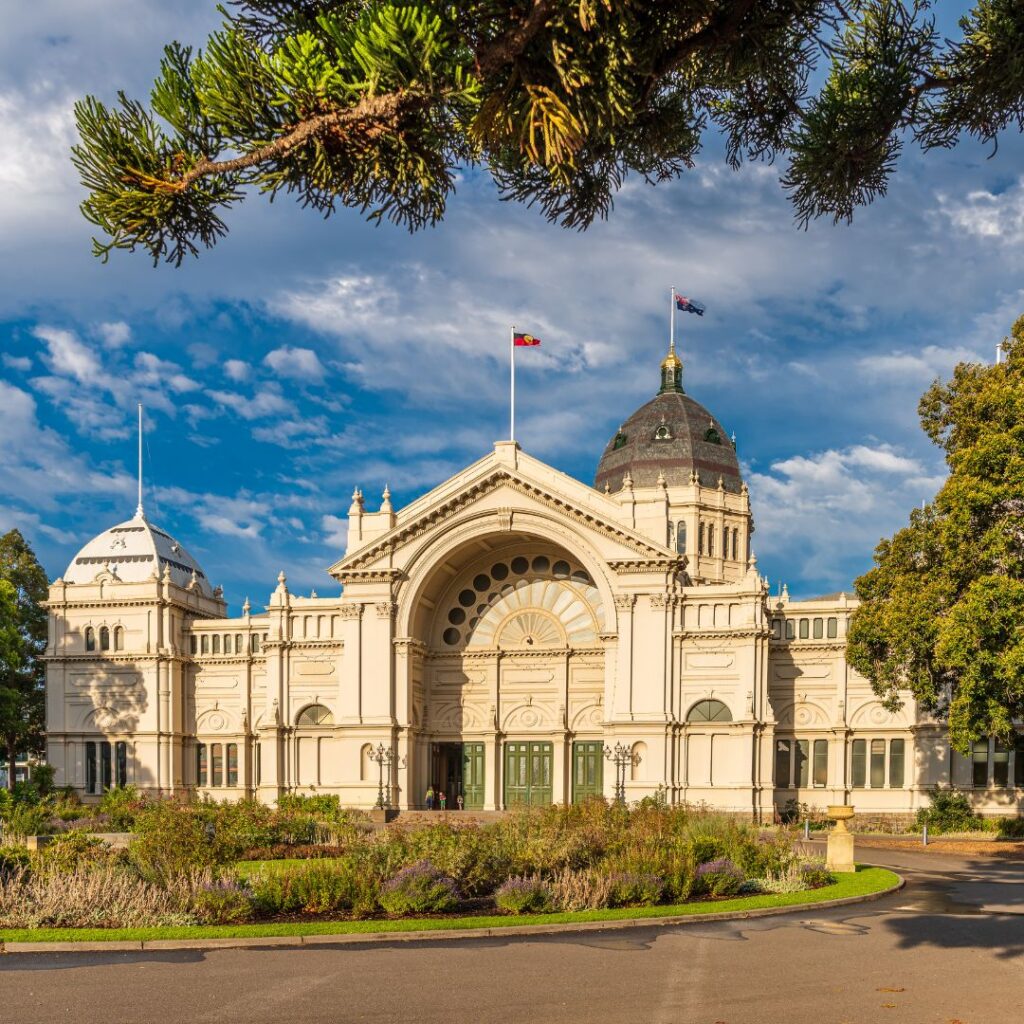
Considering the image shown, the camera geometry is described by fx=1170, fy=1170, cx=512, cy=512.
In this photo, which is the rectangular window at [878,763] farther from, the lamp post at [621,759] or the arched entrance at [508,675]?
the arched entrance at [508,675]

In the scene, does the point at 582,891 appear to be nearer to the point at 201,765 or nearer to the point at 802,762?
the point at 802,762

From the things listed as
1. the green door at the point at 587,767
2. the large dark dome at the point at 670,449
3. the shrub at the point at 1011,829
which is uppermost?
the large dark dome at the point at 670,449

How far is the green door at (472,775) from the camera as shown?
5778cm

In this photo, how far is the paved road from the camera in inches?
587

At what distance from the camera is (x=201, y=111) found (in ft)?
24.7

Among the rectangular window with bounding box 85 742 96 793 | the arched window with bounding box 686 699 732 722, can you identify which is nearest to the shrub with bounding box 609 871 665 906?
the arched window with bounding box 686 699 732 722

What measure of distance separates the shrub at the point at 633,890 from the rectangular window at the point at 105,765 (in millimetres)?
42716

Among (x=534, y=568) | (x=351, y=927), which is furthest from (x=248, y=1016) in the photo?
(x=534, y=568)

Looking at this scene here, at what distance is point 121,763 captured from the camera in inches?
2343

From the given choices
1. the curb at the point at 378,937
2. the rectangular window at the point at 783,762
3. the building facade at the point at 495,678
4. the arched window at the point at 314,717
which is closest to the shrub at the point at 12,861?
the curb at the point at 378,937

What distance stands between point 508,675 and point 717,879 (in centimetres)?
3372

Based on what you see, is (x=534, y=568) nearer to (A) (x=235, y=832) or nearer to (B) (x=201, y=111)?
(A) (x=235, y=832)

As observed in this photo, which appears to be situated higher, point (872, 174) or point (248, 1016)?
point (872, 174)

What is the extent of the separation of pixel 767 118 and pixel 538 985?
12185 millimetres
